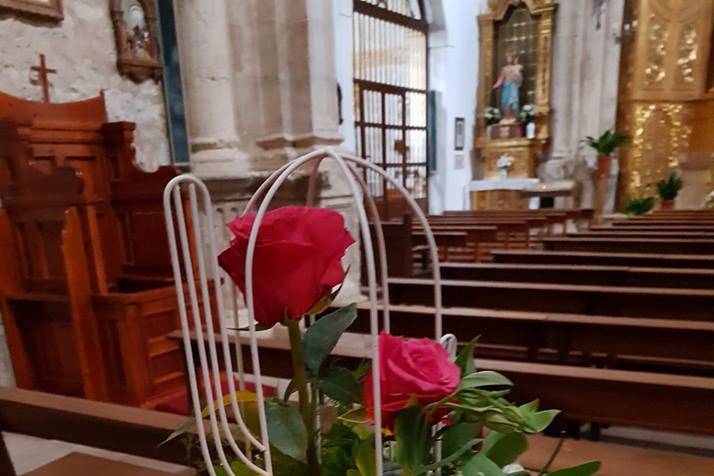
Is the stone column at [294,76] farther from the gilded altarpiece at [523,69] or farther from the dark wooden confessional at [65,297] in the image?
the gilded altarpiece at [523,69]

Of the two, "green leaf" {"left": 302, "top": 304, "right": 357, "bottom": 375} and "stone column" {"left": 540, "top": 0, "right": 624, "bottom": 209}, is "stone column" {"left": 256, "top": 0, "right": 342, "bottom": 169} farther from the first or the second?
"stone column" {"left": 540, "top": 0, "right": 624, "bottom": 209}

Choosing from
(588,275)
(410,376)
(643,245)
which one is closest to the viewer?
(410,376)

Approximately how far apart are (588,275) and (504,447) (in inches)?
106

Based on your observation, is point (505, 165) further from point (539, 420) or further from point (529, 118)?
point (539, 420)

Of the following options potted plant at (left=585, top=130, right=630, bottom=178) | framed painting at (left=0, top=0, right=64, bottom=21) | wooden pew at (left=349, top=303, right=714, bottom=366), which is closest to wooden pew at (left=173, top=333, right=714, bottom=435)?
wooden pew at (left=349, top=303, right=714, bottom=366)

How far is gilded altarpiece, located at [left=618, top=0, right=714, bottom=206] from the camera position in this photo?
29.5 feet

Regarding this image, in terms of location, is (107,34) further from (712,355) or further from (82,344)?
(712,355)

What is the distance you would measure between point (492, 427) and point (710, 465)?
3.71ft

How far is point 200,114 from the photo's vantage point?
3.68 meters

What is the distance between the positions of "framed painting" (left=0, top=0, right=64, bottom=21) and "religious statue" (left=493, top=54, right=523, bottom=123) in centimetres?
797


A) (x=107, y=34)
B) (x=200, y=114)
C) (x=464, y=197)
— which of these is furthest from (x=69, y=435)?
(x=464, y=197)

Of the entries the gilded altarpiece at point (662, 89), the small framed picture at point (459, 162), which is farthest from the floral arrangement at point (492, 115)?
the gilded altarpiece at point (662, 89)

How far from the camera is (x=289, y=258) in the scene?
44 centimetres

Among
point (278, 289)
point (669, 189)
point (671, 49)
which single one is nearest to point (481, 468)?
point (278, 289)
